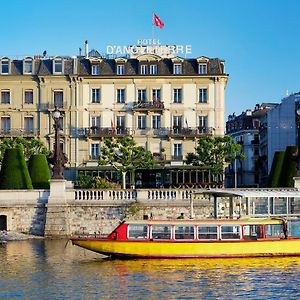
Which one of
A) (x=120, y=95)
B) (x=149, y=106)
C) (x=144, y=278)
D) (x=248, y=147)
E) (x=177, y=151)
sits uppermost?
(x=120, y=95)

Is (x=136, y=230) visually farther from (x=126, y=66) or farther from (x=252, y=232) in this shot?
(x=126, y=66)

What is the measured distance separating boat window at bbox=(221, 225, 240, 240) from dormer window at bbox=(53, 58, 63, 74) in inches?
2128

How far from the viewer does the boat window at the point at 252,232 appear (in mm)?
41263

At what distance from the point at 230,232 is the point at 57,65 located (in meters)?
55.0

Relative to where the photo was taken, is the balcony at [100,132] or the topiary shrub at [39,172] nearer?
the topiary shrub at [39,172]

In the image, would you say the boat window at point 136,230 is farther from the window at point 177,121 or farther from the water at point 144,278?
the window at point 177,121

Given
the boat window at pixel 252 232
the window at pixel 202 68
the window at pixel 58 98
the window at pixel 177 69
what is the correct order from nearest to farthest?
the boat window at pixel 252 232 → the window at pixel 58 98 → the window at pixel 177 69 → the window at pixel 202 68

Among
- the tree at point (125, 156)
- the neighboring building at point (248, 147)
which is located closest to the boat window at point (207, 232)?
the tree at point (125, 156)

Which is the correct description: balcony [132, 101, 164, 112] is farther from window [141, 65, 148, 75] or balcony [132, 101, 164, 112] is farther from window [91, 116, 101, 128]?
window [91, 116, 101, 128]

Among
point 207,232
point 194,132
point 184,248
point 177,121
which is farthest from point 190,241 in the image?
point 177,121

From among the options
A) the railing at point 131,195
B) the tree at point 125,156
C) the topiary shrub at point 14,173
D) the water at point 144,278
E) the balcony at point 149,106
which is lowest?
the water at point 144,278

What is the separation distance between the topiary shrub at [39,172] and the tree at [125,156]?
1853cm

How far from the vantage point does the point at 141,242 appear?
40.6m

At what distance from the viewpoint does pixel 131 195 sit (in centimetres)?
5744
